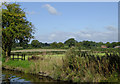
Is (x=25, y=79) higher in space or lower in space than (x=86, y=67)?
lower

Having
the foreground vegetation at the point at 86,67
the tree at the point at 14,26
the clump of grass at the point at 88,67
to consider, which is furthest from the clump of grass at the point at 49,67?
the tree at the point at 14,26

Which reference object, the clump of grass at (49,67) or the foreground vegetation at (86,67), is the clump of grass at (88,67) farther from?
the clump of grass at (49,67)

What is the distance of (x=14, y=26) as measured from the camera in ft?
89.9

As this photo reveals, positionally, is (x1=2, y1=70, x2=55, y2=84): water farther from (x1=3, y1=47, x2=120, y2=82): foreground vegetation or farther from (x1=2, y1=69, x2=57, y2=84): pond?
(x1=3, y1=47, x2=120, y2=82): foreground vegetation

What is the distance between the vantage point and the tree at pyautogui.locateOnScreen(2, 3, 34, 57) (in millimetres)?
27094

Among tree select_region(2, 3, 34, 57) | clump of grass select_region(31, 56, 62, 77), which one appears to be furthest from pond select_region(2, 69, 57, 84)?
tree select_region(2, 3, 34, 57)

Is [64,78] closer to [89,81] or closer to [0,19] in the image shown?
[89,81]

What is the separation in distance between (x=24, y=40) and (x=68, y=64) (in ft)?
54.2

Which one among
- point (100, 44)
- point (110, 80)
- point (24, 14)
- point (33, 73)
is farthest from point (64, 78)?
point (100, 44)

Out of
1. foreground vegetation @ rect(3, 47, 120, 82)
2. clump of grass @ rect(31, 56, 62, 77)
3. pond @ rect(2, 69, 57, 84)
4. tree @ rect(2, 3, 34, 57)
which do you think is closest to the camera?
foreground vegetation @ rect(3, 47, 120, 82)

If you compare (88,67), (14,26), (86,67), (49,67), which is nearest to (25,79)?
(49,67)

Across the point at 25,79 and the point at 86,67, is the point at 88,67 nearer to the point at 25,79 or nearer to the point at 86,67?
the point at 86,67

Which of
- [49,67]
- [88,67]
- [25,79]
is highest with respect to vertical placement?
[88,67]

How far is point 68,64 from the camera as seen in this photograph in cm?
1502
